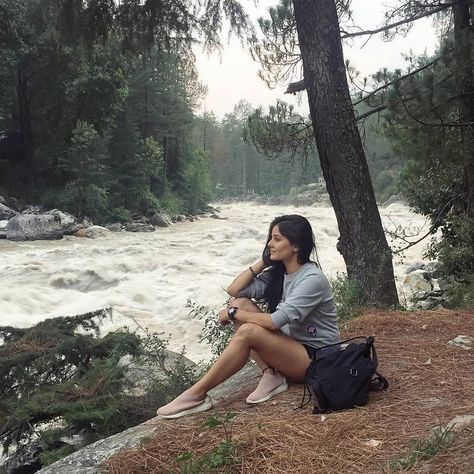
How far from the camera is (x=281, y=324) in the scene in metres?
3.04

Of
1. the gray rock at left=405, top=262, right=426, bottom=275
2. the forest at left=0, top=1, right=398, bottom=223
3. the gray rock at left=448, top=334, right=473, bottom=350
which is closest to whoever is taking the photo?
the gray rock at left=448, top=334, right=473, bottom=350

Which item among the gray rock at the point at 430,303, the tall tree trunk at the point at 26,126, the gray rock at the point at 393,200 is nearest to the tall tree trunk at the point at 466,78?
Result: the gray rock at the point at 430,303

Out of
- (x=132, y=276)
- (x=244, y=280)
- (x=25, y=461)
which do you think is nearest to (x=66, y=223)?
(x=132, y=276)

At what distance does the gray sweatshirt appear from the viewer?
3.05m

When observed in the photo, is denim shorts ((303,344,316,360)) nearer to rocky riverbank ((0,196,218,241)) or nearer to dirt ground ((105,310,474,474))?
dirt ground ((105,310,474,474))

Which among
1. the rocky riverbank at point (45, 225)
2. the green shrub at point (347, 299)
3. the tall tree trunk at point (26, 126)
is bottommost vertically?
the green shrub at point (347, 299)

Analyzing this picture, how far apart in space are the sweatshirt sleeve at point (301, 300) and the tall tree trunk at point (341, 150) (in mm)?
2862

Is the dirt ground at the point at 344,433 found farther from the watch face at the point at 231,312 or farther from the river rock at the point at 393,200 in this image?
the river rock at the point at 393,200

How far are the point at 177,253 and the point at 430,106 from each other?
1228 centimetres


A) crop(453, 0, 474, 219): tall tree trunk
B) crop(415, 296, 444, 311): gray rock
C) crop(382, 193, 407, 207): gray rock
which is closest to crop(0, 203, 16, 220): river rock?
crop(415, 296, 444, 311): gray rock

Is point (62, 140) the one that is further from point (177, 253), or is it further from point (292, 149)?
point (292, 149)

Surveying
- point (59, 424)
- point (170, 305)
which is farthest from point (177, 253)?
point (59, 424)

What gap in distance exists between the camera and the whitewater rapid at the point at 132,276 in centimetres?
1041

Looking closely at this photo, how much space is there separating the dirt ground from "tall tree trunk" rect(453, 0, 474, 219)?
3.48 metres
